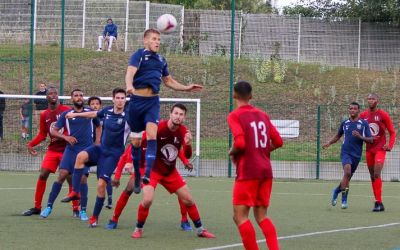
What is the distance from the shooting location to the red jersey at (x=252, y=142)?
9680 mm

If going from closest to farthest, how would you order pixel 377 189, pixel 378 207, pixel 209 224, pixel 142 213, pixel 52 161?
pixel 142 213, pixel 209 224, pixel 52 161, pixel 378 207, pixel 377 189

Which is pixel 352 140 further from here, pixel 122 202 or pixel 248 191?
pixel 248 191

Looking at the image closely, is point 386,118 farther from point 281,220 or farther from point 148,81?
point 148,81

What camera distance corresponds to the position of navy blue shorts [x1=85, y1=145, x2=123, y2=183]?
45.5 feet

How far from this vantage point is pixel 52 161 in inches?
608

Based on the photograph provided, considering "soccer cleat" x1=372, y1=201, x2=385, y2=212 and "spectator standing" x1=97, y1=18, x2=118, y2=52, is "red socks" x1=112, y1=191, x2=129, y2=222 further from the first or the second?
"spectator standing" x1=97, y1=18, x2=118, y2=52

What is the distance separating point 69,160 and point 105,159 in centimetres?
119

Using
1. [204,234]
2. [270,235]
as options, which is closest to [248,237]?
[270,235]

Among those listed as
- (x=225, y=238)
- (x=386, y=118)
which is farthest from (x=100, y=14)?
(x=225, y=238)

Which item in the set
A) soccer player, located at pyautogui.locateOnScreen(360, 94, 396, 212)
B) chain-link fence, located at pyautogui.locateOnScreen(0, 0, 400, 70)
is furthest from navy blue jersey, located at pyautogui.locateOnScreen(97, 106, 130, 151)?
chain-link fence, located at pyautogui.locateOnScreen(0, 0, 400, 70)

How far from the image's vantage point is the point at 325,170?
87.3 feet

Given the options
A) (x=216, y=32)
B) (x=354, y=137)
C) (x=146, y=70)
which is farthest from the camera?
(x=216, y=32)

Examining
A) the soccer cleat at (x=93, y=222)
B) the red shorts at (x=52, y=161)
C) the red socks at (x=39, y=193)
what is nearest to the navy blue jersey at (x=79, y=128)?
the red shorts at (x=52, y=161)

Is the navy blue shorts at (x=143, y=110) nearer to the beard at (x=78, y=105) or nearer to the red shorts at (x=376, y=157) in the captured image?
the beard at (x=78, y=105)
